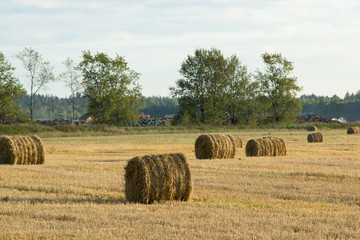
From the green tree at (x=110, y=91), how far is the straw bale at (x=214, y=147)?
41.7 metres

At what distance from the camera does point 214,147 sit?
76.1 ft

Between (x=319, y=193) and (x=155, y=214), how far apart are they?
5073 mm

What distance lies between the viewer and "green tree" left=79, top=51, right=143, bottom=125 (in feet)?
214

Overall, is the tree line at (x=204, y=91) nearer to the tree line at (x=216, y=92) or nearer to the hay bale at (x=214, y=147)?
the tree line at (x=216, y=92)

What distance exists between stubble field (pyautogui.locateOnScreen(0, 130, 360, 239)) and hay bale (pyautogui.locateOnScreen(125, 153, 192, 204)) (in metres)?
0.29

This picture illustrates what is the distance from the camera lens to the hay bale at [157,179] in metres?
11.0

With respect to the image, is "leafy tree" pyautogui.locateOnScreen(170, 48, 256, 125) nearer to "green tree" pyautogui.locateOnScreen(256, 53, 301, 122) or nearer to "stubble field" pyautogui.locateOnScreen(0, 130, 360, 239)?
"green tree" pyautogui.locateOnScreen(256, 53, 301, 122)

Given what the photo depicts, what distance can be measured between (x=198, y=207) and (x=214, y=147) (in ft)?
41.6

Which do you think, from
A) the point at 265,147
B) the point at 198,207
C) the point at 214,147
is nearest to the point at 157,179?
the point at 198,207

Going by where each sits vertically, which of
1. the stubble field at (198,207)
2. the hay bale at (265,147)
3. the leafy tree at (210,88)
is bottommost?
the stubble field at (198,207)

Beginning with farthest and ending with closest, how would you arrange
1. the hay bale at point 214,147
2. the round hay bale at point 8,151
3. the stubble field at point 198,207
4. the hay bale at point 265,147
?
the hay bale at point 265,147 < the hay bale at point 214,147 < the round hay bale at point 8,151 < the stubble field at point 198,207

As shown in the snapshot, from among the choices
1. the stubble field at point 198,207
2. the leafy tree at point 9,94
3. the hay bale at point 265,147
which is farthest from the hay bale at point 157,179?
the leafy tree at point 9,94

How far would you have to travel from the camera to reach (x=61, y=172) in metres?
17.4

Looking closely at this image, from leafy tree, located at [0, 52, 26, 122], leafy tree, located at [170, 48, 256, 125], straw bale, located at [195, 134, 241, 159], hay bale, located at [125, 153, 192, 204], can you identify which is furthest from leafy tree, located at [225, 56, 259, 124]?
hay bale, located at [125, 153, 192, 204]
